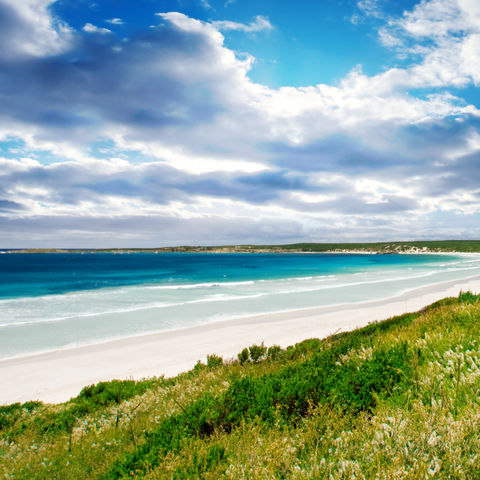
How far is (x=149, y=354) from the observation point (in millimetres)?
15188

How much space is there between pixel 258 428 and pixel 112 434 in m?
2.75

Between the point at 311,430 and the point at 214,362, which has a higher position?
the point at 311,430

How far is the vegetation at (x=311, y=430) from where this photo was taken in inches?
104

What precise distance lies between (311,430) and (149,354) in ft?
43.7

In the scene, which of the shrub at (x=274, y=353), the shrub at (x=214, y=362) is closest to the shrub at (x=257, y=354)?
the shrub at (x=274, y=353)

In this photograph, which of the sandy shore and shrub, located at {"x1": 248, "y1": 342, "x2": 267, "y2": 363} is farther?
the sandy shore

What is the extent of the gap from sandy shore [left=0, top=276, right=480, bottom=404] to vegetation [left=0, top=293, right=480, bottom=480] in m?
5.92

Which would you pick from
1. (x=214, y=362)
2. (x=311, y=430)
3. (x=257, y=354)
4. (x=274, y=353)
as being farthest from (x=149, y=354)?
(x=311, y=430)

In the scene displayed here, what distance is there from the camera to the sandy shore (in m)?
11.9

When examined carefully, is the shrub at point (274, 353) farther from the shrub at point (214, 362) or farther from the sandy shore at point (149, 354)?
the sandy shore at point (149, 354)

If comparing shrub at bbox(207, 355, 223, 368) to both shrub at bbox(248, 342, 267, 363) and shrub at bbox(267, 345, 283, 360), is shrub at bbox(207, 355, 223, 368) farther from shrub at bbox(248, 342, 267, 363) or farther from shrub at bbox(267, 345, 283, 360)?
shrub at bbox(267, 345, 283, 360)

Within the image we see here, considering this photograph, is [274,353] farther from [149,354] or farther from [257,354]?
[149,354]

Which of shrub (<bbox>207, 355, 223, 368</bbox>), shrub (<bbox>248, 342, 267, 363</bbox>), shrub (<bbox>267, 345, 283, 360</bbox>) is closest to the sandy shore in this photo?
shrub (<bbox>207, 355, 223, 368</bbox>)

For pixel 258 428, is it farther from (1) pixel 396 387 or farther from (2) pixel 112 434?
(2) pixel 112 434
